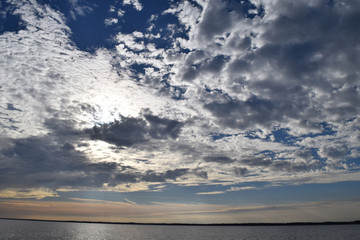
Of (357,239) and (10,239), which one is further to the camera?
(357,239)

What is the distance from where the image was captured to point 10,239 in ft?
384

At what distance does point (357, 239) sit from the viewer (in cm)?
13012

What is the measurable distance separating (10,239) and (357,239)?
192227mm
